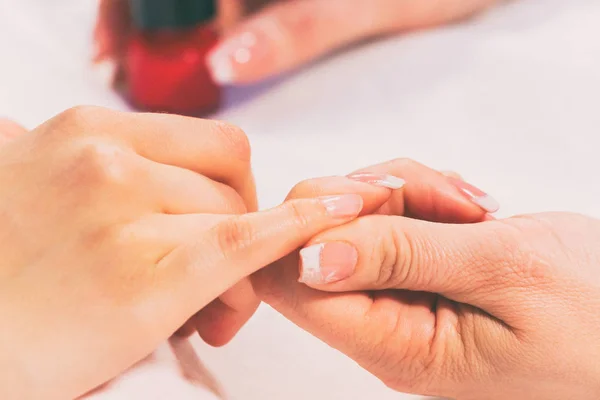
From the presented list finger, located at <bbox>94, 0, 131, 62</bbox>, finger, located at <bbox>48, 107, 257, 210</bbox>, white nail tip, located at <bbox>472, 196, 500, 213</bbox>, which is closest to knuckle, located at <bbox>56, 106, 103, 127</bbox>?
finger, located at <bbox>48, 107, 257, 210</bbox>

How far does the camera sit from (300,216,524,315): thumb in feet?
1.61

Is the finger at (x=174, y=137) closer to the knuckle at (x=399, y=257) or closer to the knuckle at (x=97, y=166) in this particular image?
the knuckle at (x=97, y=166)

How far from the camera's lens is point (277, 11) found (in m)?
0.98

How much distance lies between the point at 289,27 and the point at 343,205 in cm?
52

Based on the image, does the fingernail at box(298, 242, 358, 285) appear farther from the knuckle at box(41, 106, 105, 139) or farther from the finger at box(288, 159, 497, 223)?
the knuckle at box(41, 106, 105, 139)

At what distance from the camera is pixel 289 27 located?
3.17ft

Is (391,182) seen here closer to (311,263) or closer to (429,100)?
(311,263)

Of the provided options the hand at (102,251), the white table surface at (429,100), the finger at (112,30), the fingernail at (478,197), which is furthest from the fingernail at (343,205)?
the finger at (112,30)

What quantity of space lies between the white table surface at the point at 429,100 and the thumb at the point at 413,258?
0.95 feet

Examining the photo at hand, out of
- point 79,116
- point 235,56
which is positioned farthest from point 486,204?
point 235,56

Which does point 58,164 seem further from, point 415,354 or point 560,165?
point 560,165

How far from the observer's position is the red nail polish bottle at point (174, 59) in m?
0.91

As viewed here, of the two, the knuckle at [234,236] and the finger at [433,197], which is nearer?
the knuckle at [234,236]

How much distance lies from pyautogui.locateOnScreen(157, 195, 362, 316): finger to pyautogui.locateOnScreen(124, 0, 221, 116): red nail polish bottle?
0.51 meters
